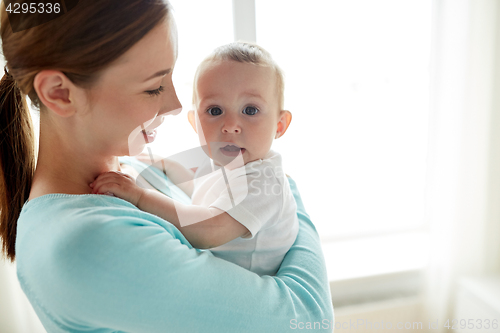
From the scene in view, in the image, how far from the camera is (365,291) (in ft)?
6.25

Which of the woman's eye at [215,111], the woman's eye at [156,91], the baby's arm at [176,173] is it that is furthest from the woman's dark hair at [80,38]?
the baby's arm at [176,173]

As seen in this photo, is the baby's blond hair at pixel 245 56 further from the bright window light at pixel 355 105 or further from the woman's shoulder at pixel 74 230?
the bright window light at pixel 355 105

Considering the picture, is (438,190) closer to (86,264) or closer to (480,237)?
(480,237)

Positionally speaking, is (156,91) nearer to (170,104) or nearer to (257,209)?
(170,104)

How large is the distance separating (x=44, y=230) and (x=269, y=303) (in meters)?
0.41

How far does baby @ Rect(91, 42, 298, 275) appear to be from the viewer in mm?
842

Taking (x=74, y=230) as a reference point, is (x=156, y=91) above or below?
above

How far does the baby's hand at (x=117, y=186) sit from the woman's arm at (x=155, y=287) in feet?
0.31

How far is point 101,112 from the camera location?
0.72m

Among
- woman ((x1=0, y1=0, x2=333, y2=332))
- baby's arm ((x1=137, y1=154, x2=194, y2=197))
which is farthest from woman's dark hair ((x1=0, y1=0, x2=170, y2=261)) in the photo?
baby's arm ((x1=137, y1=154, x2=194, y2=197))

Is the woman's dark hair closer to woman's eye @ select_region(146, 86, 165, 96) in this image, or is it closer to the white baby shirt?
woman's eye @ select_region(146, 86, 165, 96)

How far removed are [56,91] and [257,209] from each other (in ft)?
1.59

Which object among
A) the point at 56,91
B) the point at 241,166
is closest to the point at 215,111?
the point at 241,166

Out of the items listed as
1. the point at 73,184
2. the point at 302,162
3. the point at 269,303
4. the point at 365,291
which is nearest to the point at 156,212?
the point at 73,184
